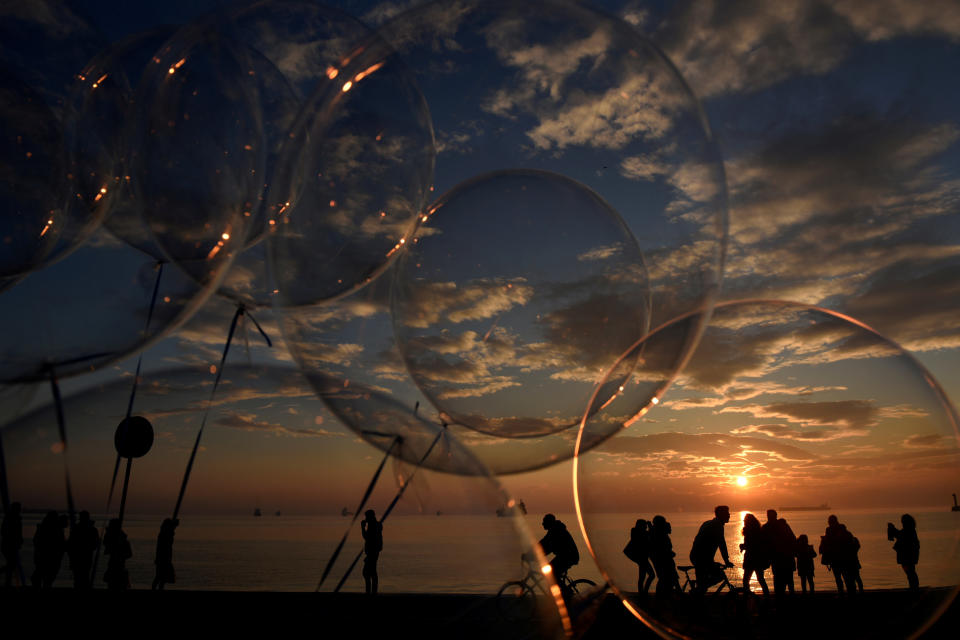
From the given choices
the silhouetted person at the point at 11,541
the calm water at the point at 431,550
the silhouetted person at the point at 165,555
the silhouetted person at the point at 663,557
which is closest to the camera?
the calm water at the point at 431,550

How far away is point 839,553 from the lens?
13.6ft

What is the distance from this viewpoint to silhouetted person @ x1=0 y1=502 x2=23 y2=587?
327 centimetres

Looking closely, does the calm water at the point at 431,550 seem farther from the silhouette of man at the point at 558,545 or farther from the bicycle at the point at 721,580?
the silhouette of man at the point at 558,545

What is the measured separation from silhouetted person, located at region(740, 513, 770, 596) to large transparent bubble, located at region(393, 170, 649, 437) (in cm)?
180

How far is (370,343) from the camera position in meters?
5.45

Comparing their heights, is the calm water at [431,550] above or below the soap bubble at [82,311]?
below

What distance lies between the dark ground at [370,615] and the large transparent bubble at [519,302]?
199 cm

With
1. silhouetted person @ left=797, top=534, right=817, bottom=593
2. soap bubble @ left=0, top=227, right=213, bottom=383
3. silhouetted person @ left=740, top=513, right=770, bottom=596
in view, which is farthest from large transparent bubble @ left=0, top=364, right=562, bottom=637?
silhouetted person @ left=797, top=534, right=817, bottom=593

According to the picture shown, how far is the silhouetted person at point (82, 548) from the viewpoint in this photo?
335cm

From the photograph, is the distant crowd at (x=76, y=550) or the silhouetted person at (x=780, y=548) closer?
the distant crowd at (x=76, y=550)

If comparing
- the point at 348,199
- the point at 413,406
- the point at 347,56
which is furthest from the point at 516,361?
the point at 347,56

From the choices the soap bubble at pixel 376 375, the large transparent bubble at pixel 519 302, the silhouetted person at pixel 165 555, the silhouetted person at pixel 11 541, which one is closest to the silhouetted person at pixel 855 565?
the large transparent bubble at pixel 519 302

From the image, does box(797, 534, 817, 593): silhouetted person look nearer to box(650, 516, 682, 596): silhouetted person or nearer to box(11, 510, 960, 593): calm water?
box(11, 510, 960, 593): calm water

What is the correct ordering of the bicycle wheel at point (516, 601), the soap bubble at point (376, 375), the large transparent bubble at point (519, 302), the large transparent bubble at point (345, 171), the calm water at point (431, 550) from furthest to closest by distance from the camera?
the large transparent bubble at point (519, 302) < the large transparent bubble at point (345, 171) < the soap bubble at point (376, 375) < the bicycle wheel at point (516, 601) < the calm water at point (431, 550)
